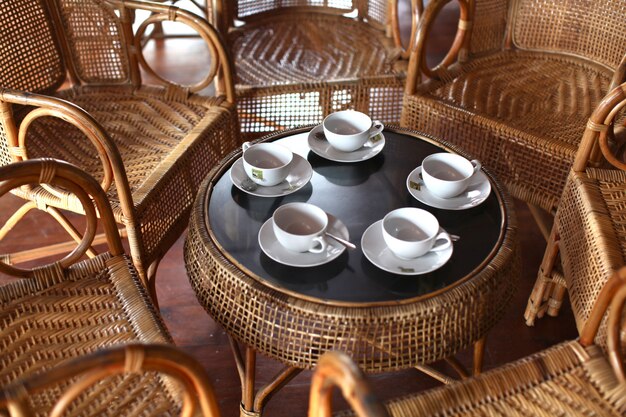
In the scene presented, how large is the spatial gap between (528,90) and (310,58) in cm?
72

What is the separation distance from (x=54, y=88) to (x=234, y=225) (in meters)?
0.92

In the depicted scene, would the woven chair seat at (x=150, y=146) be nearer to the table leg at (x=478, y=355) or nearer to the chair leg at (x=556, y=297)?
the table leg at (x=478, y=355)

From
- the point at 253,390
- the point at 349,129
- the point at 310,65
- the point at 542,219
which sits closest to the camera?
the point at 253,390

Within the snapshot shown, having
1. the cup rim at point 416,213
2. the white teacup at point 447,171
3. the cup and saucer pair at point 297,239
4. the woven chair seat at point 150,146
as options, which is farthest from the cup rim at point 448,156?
the woven chair seat at point 150,146

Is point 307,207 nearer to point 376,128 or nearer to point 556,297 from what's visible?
point 376,128

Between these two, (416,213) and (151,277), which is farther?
(151,277)

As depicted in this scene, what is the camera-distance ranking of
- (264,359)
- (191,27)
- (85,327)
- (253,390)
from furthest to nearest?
(191,27) → (264,359) → (253,390) → (85,327)

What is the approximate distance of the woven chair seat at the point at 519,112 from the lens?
1.73 meters

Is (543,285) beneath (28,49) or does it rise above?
beneath

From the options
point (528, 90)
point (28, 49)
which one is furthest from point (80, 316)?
point (528, 90)

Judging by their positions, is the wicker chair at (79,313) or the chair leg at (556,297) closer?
the wicker chair at (79,313)

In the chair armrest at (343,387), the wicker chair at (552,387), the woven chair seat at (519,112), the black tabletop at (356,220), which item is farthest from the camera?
the woven chair seat at (519,112)

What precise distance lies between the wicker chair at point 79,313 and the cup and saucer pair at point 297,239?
0.26m

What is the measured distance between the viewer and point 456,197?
4.51ft
